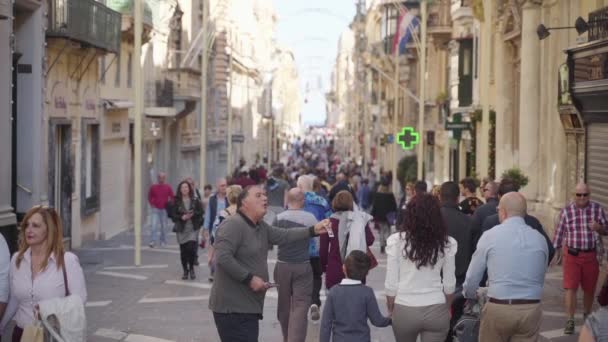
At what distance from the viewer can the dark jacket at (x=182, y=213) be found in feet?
68.8

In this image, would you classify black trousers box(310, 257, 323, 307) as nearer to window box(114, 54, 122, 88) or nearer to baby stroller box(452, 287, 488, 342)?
baby stroller box(452, 287, 488, 342)

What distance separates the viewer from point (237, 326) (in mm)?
9727

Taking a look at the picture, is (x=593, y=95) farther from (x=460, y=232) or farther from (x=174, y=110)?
(x=174, y=110)

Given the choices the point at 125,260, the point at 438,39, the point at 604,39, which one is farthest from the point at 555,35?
the point at 438,39

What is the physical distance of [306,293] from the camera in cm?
1312

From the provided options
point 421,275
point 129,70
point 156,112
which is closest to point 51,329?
point 421,275

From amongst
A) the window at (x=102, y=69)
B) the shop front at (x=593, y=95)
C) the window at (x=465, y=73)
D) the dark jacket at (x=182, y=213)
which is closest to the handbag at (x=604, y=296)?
the shop front at (x=593, y=95)

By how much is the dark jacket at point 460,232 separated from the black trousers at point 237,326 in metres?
2.63

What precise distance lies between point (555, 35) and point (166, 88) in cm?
1824

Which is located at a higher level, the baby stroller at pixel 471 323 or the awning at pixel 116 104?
the awning at pixel 116 104

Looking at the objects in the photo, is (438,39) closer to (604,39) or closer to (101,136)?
(101,136)

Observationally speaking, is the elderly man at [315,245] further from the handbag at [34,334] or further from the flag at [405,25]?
the flag at [405,25]

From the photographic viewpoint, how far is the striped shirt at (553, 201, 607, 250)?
14523 mm

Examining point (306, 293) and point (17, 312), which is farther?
point (306, 293)
